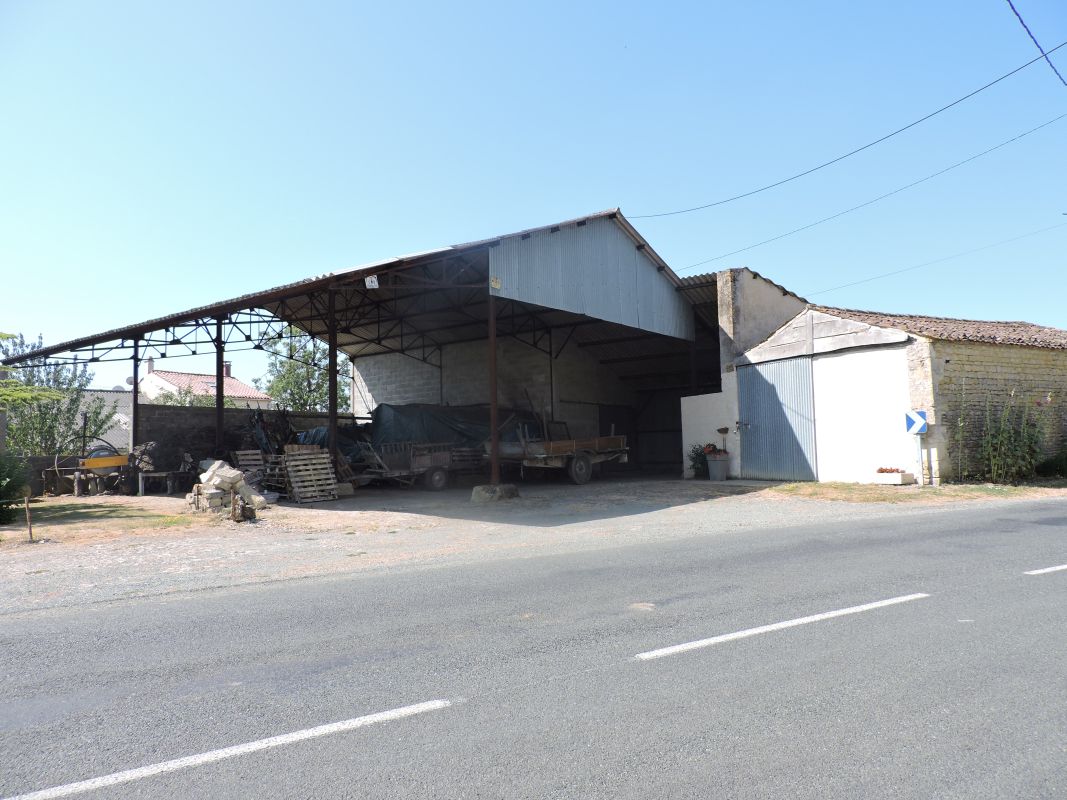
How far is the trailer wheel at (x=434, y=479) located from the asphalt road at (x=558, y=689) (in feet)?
41.7

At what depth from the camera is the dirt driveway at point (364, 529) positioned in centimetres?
791

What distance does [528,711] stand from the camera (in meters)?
3.61

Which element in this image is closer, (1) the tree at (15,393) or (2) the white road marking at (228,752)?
(2) the white road marking at (228,752)

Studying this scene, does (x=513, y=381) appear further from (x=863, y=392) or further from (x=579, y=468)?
(x=863, y=392)

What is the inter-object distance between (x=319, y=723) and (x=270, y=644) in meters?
1.55

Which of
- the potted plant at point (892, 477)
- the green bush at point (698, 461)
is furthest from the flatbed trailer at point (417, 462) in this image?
the potted plant at point (892, 477)

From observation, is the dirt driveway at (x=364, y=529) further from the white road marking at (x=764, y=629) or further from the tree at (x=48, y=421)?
the tree at (x=48, y=421)

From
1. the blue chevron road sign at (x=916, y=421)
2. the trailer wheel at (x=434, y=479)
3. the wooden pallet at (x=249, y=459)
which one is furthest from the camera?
the trailer wheel at (x=434, y=479)

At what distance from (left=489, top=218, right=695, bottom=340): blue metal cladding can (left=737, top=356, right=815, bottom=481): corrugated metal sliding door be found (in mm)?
3200

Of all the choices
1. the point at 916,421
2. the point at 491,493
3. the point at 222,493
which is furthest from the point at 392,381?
the point at 916,421

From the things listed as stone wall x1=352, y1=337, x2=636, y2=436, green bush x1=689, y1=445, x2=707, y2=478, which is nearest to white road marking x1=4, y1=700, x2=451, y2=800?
green bush x1=689, y1=445, x2=707, y2=478

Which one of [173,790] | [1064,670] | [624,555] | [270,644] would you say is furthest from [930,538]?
[173,790]

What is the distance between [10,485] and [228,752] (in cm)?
1374

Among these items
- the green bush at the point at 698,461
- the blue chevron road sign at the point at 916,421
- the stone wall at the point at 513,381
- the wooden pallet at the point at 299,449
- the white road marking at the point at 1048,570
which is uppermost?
the stone wall at the point at 513,381
